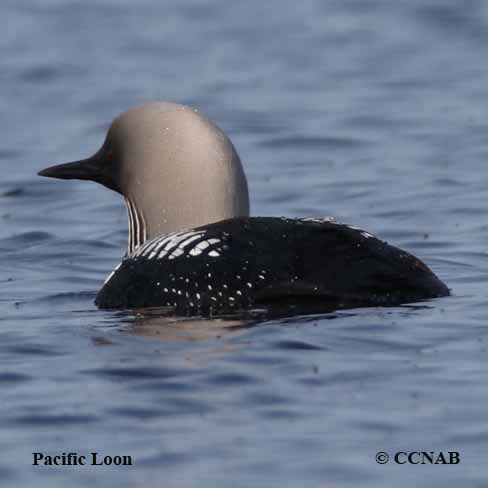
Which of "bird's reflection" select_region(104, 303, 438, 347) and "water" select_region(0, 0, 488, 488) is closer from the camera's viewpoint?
"water" select_region(0, 0, 488, 488)

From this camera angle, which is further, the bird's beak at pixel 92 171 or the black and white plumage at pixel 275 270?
the bird's beak at pixel 92 171

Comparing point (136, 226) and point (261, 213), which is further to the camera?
point (261, 213)

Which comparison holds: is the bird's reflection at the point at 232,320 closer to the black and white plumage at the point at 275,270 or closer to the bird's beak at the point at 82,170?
the black and white plumage at the point at 275,270

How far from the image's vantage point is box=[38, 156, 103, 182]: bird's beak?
286 inches

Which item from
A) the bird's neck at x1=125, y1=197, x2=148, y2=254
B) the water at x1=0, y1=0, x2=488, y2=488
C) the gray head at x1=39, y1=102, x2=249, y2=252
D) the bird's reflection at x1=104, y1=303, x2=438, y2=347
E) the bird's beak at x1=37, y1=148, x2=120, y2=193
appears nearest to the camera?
the water at x1=0, y1=0, x2=488, y2=488

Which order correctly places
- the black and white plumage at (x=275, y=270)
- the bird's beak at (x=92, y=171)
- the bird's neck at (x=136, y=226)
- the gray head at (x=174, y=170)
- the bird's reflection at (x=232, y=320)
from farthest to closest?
the bird's beak at (x=92, y=171)
the bird's neck at (x=136, y=226)
the gray head at (x=174, y=170)
the black and white plumage at (x=275, y=270)
the bird's reflection at (x=232, y=320)

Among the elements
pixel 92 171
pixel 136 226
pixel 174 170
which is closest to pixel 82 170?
pixel 92 171

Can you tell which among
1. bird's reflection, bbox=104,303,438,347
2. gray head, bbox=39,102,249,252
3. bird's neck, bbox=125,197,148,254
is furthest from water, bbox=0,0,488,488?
gray head, bbox=39,102,249,252

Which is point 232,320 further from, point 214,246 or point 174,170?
point 174,170

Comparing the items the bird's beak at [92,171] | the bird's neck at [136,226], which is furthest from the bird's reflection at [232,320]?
the bird's beak at [92,171]

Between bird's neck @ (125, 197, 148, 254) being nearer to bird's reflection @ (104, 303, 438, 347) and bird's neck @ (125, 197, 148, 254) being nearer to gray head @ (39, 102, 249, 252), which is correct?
gray head @ (39, 102, 249, 252)

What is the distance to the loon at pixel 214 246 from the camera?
625cm

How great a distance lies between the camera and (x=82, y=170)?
24.0 feet

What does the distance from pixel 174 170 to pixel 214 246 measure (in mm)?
589
